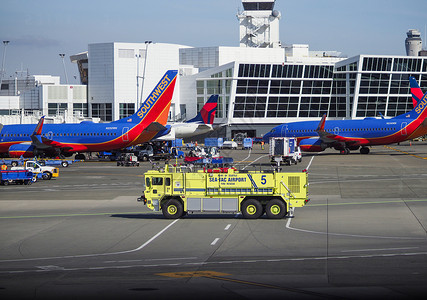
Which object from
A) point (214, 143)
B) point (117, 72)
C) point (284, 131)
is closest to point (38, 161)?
point (284, 131)

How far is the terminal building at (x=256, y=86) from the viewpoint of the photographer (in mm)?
151500

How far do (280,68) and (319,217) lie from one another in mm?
126029

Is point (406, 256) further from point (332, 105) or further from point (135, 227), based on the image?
point (332, 105)

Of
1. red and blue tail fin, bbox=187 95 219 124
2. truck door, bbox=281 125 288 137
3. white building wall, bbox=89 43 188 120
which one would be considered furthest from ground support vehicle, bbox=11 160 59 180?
white building wall, bbox=89 43 188 120

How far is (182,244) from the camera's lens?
89.5 feet

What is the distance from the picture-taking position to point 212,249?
26.0 m

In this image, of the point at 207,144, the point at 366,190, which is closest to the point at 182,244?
the point at 366,190

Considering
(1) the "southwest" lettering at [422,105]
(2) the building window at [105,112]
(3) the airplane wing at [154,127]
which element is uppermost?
(1) the "southwest" lettering at [422,105]

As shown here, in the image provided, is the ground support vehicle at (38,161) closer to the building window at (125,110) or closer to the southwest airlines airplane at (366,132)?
the southwest airlines airplane at (366,132)

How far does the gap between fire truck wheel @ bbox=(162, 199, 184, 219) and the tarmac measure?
488 mm

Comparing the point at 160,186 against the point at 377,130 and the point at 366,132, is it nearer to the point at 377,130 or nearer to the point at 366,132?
the point at 366,132

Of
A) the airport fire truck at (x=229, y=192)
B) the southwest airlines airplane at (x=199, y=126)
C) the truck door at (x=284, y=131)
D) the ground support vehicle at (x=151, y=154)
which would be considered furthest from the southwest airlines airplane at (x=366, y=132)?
the airport fire truck at (x=229, y=192)

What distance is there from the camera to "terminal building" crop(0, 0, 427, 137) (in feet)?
497

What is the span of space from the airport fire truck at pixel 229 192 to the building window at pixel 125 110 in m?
119
